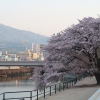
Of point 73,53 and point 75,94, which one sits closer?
point 75,94

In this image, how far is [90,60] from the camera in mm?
26703

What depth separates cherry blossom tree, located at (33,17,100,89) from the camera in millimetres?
25578

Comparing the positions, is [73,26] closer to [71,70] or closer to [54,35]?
[54,35]

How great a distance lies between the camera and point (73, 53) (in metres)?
26.6

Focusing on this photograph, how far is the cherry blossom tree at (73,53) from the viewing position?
83.9 ft

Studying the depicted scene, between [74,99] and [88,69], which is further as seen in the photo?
[88,69]

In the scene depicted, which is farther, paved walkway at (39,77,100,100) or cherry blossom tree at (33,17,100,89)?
cherry blossom tree at (33,17,100,89)

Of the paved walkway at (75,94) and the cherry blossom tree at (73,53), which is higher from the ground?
the cherry blossom tree at (73,53)

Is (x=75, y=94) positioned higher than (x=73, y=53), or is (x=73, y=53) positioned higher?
(x=73, y=53)

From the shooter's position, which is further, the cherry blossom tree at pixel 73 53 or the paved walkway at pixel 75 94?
the cherry blossom tree at pixel 73 53

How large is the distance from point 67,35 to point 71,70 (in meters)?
3.45

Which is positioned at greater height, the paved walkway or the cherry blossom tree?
the cherry blossom tree

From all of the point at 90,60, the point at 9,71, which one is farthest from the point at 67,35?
the point at 9,71

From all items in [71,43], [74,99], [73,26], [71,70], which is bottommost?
[74,99]
